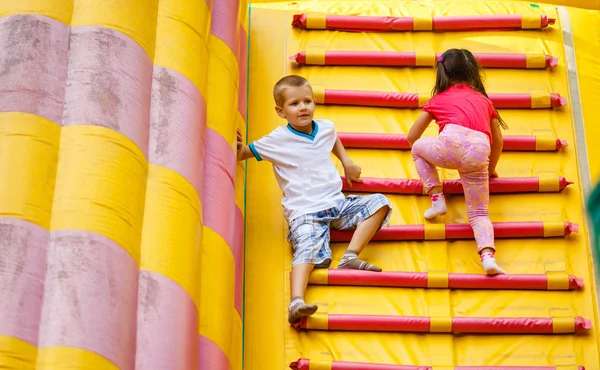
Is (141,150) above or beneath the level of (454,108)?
beneath

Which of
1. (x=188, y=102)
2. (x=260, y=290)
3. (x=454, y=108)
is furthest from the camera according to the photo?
(x=454, y=108)

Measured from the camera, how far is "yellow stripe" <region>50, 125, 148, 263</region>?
2695 millimetres

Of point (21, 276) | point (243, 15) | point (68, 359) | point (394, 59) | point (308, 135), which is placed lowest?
point (68, 359)

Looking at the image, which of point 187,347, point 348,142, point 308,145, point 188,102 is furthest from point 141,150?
point 348,142

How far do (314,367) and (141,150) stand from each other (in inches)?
36.7

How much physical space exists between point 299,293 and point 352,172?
1.97 ft

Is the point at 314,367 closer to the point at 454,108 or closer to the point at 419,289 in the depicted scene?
the point at 419,289

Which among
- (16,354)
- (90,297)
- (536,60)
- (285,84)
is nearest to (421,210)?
(285,84)

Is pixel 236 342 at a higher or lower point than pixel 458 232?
lower

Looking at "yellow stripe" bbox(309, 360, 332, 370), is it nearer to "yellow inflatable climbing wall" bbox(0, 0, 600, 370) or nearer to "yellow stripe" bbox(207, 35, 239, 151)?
"yellow inflatable climbing wall" bbox(0, 0, 600, 370)

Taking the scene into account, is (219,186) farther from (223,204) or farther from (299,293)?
(299,293)

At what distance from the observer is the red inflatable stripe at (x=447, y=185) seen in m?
3.71

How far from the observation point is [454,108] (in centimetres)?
368

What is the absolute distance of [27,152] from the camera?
9.02 ft
